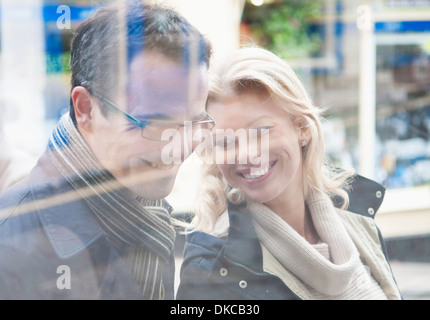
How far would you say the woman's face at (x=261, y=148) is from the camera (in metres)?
1.80

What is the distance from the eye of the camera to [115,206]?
1.72 m

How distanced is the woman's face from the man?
0.12 m

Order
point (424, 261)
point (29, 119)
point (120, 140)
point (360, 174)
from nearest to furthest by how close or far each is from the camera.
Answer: point (120, 140) < point (29, 119) < point (360, 174) < point (424, 261)

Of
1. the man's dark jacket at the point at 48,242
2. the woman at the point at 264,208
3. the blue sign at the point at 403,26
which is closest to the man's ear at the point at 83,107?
the man's dark jacket at the point at 48,242

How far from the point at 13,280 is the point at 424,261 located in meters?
1.67

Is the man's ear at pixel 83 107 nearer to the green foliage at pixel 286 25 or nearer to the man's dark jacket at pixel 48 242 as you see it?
the man's dark jacket at pixel 48 242

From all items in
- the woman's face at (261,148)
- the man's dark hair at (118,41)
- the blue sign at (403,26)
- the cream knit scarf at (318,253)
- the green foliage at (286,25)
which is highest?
the blue sign at (403,26)

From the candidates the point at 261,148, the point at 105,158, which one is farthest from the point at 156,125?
the point at 261,148

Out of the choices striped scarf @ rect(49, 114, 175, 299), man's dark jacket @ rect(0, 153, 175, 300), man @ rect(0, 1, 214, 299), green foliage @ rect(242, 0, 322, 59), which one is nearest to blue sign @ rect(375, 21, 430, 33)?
green foliage @ rect(242, 0, 322, 59)

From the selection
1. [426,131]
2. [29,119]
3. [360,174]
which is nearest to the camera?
[29,119]

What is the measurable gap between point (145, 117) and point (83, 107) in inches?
7.7
